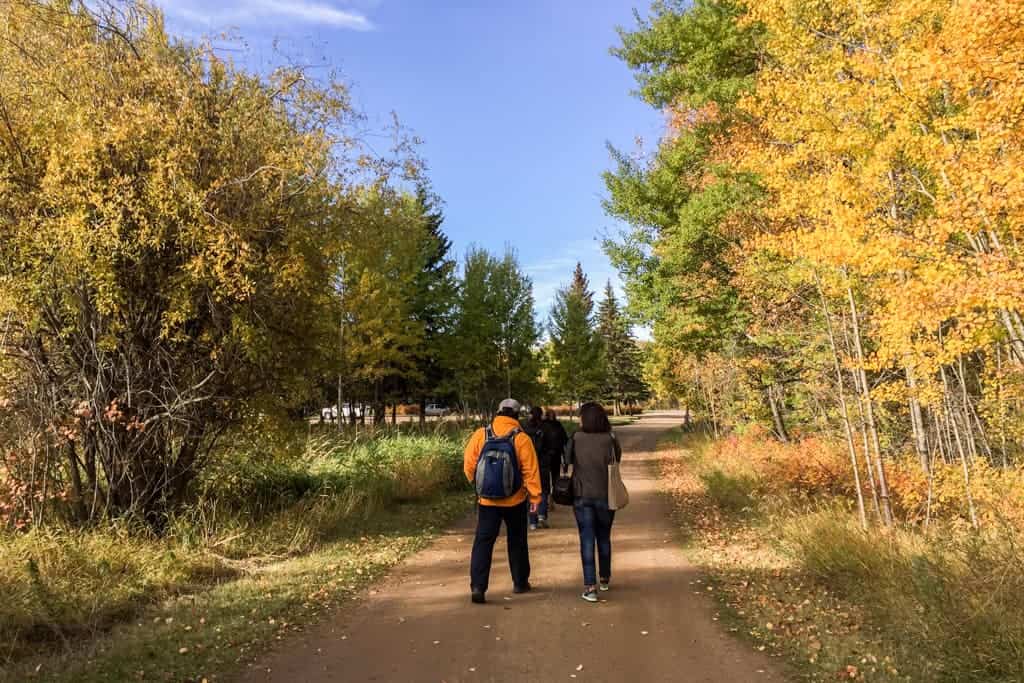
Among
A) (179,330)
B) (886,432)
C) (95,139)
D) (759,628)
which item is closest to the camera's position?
(759,628)

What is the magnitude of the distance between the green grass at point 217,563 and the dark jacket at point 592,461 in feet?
8.88

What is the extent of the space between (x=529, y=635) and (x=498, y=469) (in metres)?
1.47

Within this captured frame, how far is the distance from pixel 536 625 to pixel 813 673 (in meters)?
2.15

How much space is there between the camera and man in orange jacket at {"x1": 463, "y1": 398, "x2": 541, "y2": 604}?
6.15 meters

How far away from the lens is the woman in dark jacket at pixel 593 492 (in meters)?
6.41

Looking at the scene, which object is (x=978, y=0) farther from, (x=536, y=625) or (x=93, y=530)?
(x=93, y=530)

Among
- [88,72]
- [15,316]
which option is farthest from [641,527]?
[88,72]

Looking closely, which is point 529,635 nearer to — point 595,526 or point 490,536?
point 490,536

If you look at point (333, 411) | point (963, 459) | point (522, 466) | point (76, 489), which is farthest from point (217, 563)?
point (333, 411)

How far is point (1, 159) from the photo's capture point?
7938 mm

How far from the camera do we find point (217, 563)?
7738 mm

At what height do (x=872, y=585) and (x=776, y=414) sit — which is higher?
(x=776, y=414)

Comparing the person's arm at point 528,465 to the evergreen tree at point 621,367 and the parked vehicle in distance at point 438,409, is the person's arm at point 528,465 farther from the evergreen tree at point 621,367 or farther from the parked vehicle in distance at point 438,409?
the evergreen tree at point 621,367

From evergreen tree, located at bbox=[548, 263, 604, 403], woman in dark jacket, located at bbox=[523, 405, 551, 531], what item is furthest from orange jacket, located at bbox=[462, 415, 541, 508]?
evergreen tree, located at bbox=[548, 263, 604, 403]
